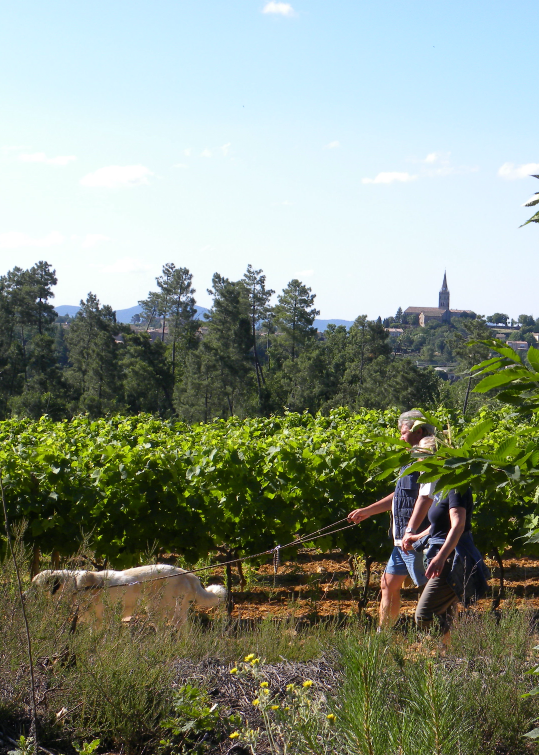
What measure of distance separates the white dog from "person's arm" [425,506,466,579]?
158cm

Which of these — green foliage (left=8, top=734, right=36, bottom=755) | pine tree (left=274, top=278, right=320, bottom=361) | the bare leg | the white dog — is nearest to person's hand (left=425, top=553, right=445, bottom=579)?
the bare leg

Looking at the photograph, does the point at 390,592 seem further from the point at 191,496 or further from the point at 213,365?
the point at 213,365

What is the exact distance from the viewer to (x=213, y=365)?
5284 cm

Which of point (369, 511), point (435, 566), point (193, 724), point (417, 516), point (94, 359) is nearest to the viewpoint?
point (193, 724)

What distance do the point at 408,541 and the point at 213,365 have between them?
4886 centimetres

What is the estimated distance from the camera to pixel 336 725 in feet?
7.55

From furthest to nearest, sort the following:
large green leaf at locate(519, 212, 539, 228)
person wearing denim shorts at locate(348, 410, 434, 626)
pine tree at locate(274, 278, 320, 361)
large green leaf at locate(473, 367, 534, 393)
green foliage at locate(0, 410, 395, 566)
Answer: pine tree at locate(274, 278, 320, 361)
green foliage at locate(0, 410, 395, 566)
person wearing denim shorts at locate(348, 410, 434, 626)
large green leaf at locate(473, 367, 534, 393)
large green leaf at locate(519, 212, 539, 228)

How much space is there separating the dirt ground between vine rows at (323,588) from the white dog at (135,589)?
1175mm

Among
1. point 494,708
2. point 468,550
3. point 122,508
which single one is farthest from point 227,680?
point 122,508

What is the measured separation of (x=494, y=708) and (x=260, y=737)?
92cm

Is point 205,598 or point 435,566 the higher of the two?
point 435,566

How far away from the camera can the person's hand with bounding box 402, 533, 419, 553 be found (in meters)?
4.27

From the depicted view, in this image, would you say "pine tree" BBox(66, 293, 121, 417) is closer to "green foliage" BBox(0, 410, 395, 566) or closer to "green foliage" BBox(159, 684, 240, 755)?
"green foliage" BBox(0, 410, 395, 566)

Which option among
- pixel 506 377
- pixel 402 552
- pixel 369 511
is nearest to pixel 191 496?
pixel 369 511
